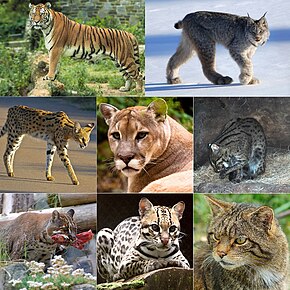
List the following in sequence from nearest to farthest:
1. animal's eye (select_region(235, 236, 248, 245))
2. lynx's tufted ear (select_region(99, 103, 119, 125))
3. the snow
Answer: animal's eye (select_region(235, 236, 248, 245))
the snow
lynx's tufted ear (select_region(99, 103, 119, 125))

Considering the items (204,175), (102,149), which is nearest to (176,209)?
(204,175)

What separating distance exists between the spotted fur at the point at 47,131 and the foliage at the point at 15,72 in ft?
0.49

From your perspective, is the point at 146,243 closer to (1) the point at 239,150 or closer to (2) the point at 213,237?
(2) the point at 213,237

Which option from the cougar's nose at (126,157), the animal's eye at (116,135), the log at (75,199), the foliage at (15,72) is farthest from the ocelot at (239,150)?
the foliage at (15,72)

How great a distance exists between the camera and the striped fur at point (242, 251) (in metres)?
5.63

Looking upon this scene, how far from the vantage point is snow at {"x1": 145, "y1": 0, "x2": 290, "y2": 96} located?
5859 mm

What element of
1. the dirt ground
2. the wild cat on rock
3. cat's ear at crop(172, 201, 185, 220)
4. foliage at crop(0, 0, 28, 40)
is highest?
foliage at crop(0, 0, 28, 40)

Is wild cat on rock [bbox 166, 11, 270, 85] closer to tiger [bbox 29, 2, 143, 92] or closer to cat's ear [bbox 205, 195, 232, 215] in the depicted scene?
tiger [bbox 29, 2, 143, 92]

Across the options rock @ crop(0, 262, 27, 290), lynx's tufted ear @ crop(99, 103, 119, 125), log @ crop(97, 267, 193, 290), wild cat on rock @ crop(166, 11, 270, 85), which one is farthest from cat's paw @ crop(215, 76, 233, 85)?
rock @ crop(0, 262, 27, 290)

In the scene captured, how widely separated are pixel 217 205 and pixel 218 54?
1141mm

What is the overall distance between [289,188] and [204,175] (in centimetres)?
64

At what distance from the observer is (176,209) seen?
5.90 meters

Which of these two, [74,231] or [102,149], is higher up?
[102,149]

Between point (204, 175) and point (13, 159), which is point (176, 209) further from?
point (13, 159)
